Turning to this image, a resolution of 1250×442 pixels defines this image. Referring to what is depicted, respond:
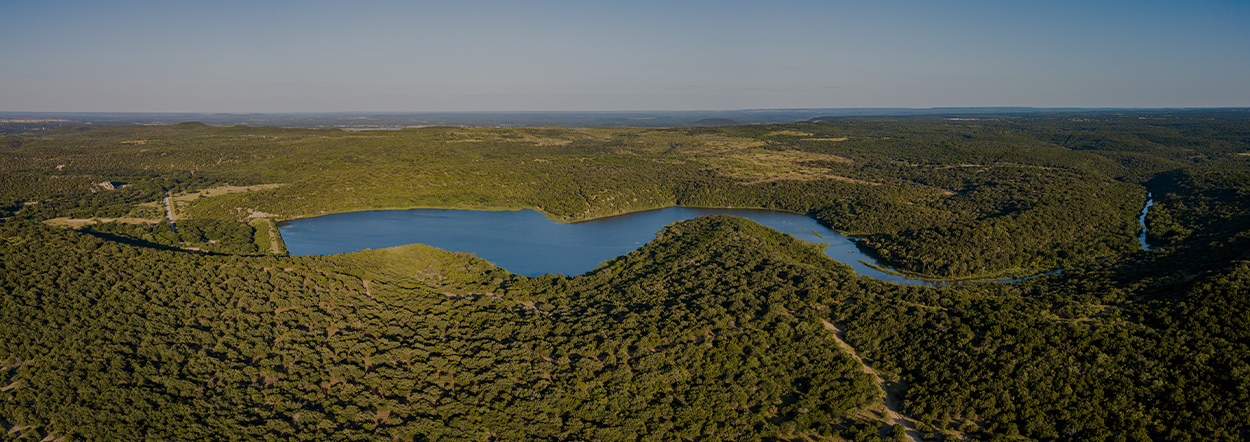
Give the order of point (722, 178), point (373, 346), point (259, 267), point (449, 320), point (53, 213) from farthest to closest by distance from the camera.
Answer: point (722, 178) < point (53, 213) < point (259, 267) < point (449, 320) < point (373, 346)

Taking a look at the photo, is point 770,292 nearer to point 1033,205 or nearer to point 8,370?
point 8,370

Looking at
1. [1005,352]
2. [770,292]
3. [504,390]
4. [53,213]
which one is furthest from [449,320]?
[53,213]

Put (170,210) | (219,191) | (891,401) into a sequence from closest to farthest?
(891,401), (170,210), (219,191)

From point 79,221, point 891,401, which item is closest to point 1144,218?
point 891,401

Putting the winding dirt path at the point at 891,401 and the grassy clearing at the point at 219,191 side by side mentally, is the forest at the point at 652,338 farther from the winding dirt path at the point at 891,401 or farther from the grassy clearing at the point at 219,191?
the grassy clearing at the point at 219,191

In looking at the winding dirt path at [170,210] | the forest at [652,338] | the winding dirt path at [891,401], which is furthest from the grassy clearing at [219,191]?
the winding dirt path at [891,401]

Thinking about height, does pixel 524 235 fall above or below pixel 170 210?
below

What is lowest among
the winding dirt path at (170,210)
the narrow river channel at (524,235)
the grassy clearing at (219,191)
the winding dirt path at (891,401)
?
the winding dirt path at (891,401)

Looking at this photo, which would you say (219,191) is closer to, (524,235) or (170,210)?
(170,210)
